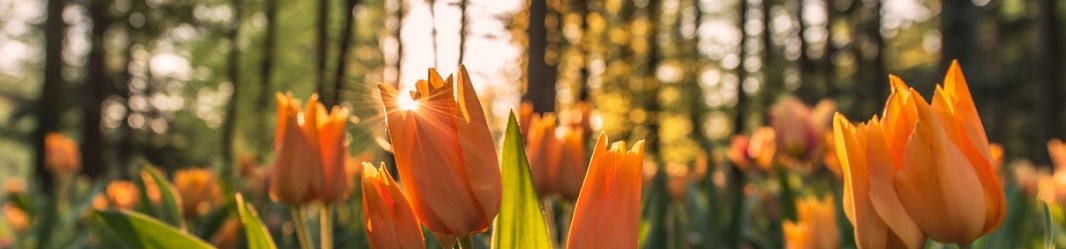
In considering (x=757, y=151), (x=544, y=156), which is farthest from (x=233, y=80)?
(x=544, y=156)

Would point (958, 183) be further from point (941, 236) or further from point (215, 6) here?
point (215, 6)

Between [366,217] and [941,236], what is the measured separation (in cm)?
58

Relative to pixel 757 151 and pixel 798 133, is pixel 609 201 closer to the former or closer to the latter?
pixel 798 133

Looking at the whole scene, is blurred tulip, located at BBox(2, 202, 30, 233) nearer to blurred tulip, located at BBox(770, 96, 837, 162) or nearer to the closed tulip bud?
the closed tulip bud

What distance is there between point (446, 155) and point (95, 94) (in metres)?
15.4

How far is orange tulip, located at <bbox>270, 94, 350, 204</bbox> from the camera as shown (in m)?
1.49

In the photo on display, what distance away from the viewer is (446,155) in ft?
2.97

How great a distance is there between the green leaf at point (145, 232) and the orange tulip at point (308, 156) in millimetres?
342

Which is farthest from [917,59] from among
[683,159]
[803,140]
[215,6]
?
[803,140]

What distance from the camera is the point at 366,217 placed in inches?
37.4

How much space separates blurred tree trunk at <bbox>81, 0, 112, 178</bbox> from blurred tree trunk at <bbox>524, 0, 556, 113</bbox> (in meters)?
10.7

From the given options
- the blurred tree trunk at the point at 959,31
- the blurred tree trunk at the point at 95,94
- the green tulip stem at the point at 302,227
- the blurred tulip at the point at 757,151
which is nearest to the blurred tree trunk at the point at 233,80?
the blurred tree trunk at the point at 95,94

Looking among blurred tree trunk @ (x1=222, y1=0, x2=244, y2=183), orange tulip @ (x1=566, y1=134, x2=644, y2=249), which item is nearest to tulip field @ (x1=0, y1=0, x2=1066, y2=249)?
orange tulip @ (x1=566, y1=134, x2=644, y2=249)

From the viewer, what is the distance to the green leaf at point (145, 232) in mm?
1125
